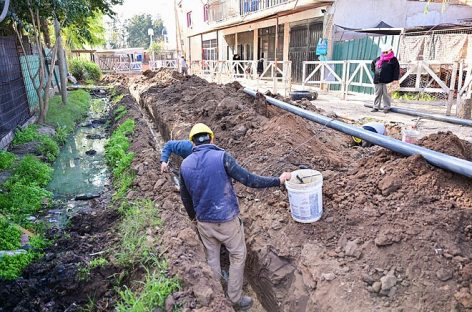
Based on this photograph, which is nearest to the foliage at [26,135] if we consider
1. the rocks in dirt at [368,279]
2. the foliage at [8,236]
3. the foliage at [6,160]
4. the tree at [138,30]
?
the foliage at [6,160]

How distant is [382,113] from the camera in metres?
10.5

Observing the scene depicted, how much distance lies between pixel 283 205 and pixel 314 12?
14671 mm

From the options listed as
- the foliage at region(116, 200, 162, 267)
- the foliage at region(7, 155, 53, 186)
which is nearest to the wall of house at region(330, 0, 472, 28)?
the foliage at region(7, 155, 53, 186)

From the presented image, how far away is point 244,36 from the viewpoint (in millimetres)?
27734

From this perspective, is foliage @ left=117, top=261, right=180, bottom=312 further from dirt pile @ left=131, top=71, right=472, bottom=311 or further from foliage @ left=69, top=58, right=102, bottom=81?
foliage @ left=69, top=58, right=102, bottom=81

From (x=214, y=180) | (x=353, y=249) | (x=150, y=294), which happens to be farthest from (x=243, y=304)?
(x=214, y=180)

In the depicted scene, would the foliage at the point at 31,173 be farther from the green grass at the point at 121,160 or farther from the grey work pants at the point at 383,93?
the grey work pants at the point at 383,93

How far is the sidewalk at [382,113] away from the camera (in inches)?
325

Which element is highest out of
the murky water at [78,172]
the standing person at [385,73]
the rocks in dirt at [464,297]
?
the standing person at [385,73]

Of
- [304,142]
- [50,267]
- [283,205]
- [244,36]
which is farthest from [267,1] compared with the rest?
[50,267]

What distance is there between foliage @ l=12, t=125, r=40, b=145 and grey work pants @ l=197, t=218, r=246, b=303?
7.34m

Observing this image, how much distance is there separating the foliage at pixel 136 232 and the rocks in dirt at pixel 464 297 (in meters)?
2.88

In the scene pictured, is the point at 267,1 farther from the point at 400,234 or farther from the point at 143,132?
the point at 400,234

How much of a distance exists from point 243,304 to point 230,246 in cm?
75
